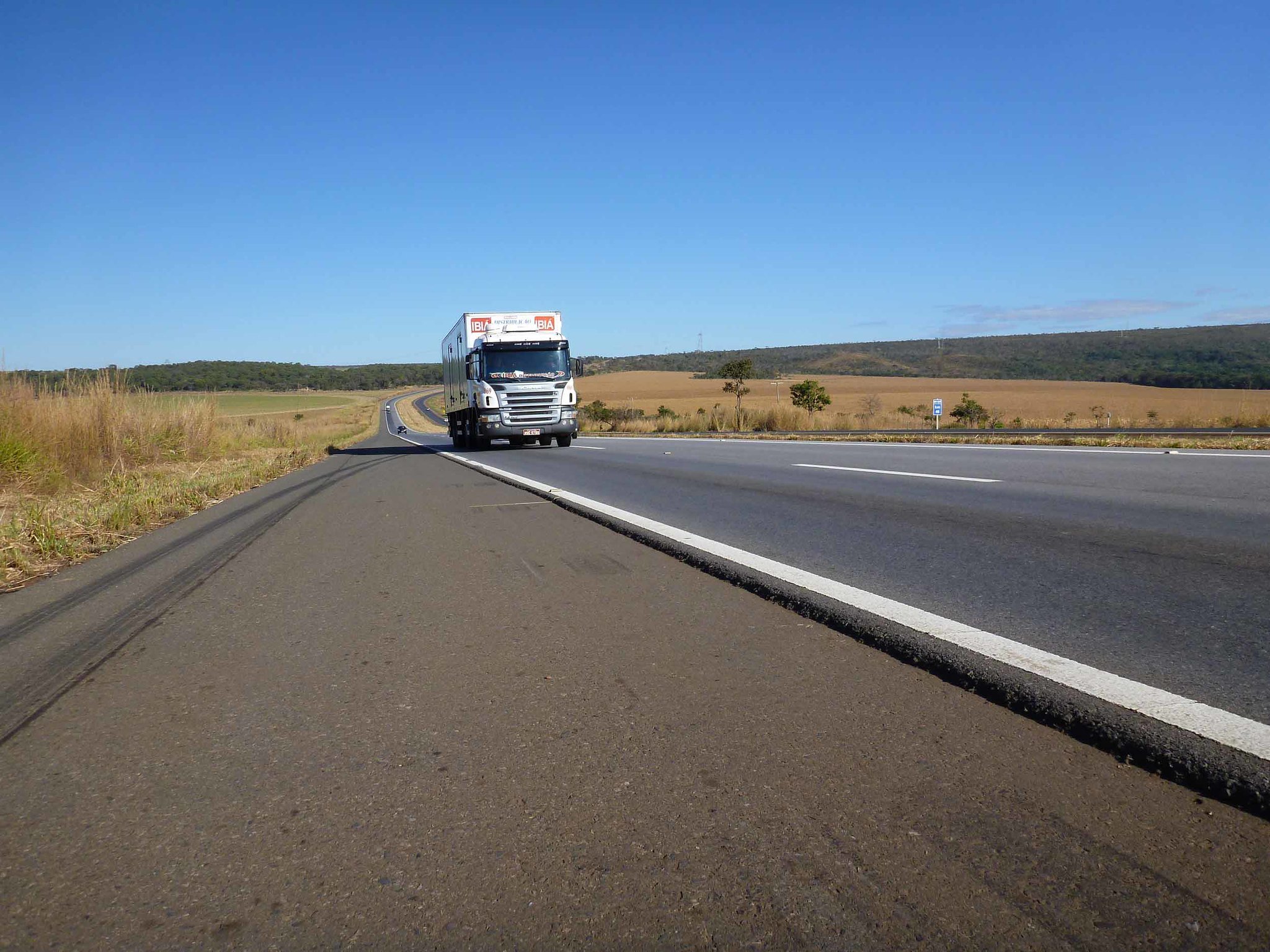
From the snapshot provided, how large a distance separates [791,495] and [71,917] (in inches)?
323

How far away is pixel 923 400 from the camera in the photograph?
81.2 metres

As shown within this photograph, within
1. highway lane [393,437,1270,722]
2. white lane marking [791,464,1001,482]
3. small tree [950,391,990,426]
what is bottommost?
small tree [950,391,990,426]

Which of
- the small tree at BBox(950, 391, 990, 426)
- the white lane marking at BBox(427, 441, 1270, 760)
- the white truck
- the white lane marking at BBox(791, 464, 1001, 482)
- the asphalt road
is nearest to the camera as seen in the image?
the asphalt road

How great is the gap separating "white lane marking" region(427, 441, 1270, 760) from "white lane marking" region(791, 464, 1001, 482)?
221 inches

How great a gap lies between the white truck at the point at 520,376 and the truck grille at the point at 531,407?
17 mm

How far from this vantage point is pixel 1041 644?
361 cm

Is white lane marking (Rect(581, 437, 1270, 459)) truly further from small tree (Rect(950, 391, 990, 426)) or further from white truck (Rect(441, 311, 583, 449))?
small tree (Rect(950, 391, 990, 426))

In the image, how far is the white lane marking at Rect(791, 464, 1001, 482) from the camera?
1062cm

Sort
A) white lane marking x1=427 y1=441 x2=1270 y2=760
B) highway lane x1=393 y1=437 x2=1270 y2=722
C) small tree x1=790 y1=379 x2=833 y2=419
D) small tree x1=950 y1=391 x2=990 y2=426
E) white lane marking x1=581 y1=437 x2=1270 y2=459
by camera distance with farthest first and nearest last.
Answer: small tree x1=790 y1=379 x2=833 y2=419, small tree x1=950 y1=391 x2=990 y2=426, white lane marking x1=581 y1=437 x2=1270 y2=459, highway lane x1=393 y1=437 x2=1270 y2=722, white lane marking x1=427 y1=441 x2=1270 y2=760

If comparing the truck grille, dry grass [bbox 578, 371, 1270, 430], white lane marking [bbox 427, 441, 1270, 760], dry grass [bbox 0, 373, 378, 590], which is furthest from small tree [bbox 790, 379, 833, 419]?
white lane marking [bbox 427, 441, 1270, 760]

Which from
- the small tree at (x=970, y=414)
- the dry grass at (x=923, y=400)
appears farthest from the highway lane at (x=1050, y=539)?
the small tree at (x=970, y=414)

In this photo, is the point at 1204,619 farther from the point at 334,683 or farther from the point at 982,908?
the point at 334,683

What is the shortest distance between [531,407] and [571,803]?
22.6 metres

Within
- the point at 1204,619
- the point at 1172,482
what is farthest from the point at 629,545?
the point at 1172,482
